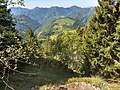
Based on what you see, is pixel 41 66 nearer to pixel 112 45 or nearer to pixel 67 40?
pixel 112 45

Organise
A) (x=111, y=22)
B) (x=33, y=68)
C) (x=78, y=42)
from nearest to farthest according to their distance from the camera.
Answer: (x=33, y=68) < (x=111, y=22) < (x=78, y=42)

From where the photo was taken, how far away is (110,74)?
3862 cm

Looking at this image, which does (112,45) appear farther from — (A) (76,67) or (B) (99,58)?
(A) (76,67)

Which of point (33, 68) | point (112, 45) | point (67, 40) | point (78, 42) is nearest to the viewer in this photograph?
point (33, 68)

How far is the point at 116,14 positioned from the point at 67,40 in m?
32.5

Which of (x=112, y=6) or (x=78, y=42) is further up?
(x=112, y=6)

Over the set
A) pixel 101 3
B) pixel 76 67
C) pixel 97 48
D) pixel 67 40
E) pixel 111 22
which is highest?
pixel 101 3

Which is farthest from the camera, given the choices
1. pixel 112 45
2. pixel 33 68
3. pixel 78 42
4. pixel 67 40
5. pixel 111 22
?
pixel 67 40

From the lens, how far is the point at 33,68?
3316 cm

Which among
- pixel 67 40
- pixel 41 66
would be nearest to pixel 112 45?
pixel 41 66

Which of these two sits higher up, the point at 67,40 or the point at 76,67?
the point at 67,40

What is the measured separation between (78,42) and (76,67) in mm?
11618

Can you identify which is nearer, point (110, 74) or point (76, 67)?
point (110, 74)

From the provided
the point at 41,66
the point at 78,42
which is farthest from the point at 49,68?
the point at 78,42
